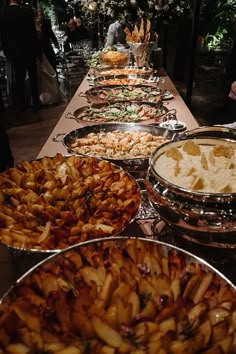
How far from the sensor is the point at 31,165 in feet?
3.51

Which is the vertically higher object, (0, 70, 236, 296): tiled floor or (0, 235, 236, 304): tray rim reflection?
(0, 235, 236, 304): tray rim reflection

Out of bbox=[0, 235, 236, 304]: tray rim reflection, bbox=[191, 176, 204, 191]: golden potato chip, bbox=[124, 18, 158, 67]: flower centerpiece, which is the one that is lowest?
bbox=[0, 235, 236, 304]: tray rim reflection

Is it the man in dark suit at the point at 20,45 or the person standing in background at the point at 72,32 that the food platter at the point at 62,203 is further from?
the person standing in background at the point at 72,32

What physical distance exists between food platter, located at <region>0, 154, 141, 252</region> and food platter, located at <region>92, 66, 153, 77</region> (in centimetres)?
186

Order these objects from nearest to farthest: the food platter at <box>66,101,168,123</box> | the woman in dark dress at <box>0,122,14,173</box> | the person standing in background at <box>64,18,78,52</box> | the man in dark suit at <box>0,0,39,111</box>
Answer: the food platter at <box>66,101,168,123</box>
the woman in dark dress at <box>0,122,14,173</box>
the man in dark suit at <box>0,0,39,111</box>
the person standing in background at <box>64,18,78,52</box>

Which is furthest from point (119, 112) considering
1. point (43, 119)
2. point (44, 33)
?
point (44, 33)

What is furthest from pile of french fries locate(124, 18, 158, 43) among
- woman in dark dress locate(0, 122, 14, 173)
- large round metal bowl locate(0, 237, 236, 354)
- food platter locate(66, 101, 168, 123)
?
large round metal bowl locate(0, 237, 236, 354)

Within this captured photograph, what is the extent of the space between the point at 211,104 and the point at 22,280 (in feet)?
15.9

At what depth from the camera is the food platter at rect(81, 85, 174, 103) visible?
212cm

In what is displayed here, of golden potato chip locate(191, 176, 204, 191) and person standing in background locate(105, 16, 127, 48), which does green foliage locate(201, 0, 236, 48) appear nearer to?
person standing in background locate(105, 16, 127, 48)

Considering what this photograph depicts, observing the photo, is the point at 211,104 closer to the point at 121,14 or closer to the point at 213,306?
the point at 121,14

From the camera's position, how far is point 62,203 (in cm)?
90

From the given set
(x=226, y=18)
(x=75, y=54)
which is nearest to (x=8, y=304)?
(x=226, y=18)

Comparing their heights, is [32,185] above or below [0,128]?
above
